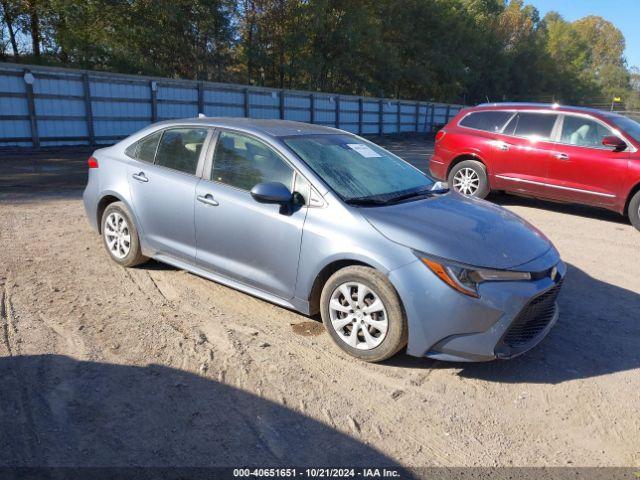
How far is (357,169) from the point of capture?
4.34 meters

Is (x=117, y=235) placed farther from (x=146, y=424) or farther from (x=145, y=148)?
(x=146, y=424)

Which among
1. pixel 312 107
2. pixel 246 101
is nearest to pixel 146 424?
pixel 246 101

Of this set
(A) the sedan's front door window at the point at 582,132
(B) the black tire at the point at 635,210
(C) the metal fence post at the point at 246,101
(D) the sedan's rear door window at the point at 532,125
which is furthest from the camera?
(C) the metal fence post at the point at 246,101

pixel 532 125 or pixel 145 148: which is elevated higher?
pixel 532 125

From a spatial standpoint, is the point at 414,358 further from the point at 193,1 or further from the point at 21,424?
the point at 193,1

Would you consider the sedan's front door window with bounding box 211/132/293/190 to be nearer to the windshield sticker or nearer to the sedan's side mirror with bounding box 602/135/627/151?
the windshield sticker

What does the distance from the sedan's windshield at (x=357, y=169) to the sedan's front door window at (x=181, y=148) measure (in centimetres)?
91

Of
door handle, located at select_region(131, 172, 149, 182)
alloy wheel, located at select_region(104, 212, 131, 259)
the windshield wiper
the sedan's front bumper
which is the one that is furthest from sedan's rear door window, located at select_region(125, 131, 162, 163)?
the sedan's front bumper

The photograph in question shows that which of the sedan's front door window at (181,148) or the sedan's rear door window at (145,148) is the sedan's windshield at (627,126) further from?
the sedan's rear door window at (145,148)

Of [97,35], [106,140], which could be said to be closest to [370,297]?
[106,140]

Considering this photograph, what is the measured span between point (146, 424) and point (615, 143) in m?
7.57

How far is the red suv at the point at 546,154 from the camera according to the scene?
7762mm

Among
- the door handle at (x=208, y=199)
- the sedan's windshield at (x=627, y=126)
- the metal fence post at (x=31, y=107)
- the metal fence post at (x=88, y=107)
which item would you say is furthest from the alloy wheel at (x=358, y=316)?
the metal fence post at (x=88, y=107)

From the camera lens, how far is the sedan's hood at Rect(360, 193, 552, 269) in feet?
11.2
